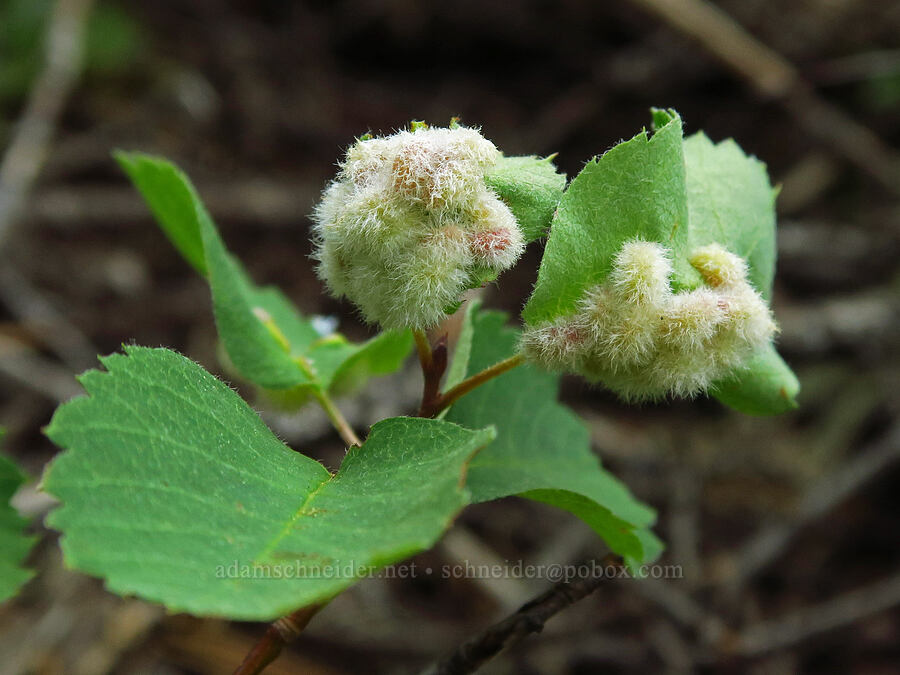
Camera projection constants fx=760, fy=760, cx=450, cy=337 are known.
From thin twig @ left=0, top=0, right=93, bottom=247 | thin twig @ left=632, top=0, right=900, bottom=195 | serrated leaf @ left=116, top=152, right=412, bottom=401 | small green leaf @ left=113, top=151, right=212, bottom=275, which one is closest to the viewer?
serrated leaf @ left=116, top=152, right=412, bottom=401

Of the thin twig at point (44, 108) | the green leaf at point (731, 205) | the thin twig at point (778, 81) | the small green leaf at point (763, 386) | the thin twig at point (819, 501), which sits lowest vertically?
the small green leaf at point (763, 386)

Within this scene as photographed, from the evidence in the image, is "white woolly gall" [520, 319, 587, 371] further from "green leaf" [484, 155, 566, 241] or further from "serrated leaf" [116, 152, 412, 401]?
"serrated leaf" [116, 152, 412, 401]

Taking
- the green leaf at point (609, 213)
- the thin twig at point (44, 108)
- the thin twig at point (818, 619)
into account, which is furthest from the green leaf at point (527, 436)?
the thin twig at point (44, 108)

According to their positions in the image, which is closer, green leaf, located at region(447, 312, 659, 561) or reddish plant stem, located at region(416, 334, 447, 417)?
reddish plant stem, located at region(416, 334, 447, 417)

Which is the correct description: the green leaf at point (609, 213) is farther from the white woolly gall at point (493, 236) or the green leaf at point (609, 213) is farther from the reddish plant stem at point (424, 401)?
the reddish plant stem at point (424, 401)

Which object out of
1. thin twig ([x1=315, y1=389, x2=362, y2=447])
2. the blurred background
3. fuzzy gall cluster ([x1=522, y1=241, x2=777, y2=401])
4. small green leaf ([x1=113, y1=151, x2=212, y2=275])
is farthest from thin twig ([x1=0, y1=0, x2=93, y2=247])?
fuzzy gall cluster ([x1=522, y1=241, x2=777, y2=401])

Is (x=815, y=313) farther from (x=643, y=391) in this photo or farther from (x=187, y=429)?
(x=187, y=429)
